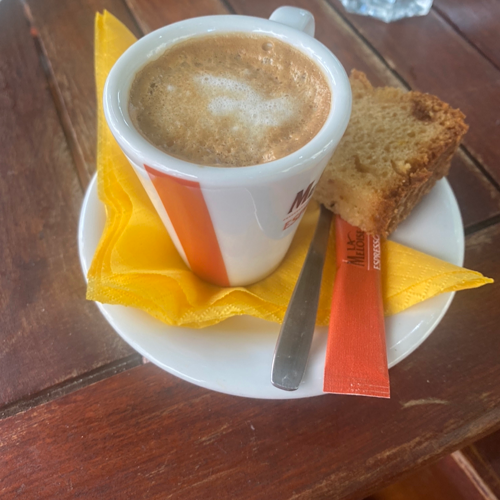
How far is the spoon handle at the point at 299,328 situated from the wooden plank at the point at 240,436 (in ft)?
0.27

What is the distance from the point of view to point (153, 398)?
528 millimetres

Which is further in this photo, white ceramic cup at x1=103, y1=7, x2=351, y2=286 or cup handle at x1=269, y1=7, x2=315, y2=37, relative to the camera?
cup handle at x1=269, y1=7, x2=315, y2=37

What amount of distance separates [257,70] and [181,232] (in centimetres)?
22

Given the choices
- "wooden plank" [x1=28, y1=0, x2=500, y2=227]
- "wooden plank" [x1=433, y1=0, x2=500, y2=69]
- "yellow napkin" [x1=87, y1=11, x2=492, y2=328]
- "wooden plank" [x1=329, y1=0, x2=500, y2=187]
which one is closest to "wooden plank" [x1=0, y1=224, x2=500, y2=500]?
"yellow napkin" [x1=87, y1=11, x2=492, y2=328]

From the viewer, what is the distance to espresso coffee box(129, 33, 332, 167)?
1.43 ft

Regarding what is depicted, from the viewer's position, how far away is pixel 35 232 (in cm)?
66

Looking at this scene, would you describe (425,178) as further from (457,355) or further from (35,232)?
(35,232)

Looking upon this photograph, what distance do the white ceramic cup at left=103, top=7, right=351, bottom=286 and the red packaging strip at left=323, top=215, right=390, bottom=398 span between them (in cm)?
10

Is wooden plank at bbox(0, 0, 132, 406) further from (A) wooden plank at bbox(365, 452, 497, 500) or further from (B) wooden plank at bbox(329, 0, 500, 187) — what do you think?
(B) wooden plank at bbox(329, 0, 500, 187)

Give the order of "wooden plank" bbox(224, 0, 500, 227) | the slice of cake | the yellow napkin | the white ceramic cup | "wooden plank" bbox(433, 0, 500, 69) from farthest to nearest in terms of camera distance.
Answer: "wooden plank" bbox(433, 0, 500, 69), "wooden plank" bbox(224, 0, 500, 227), the slice of cake, the yellow napkin, the white ceramic cup

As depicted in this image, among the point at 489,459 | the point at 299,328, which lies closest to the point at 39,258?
the point at 299,328

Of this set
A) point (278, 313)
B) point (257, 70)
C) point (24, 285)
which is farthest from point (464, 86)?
point (24, 285)

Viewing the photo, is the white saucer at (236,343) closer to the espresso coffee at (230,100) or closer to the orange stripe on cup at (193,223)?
the orange stripe on cup at (193,223)

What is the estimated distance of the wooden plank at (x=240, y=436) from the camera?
474mm
